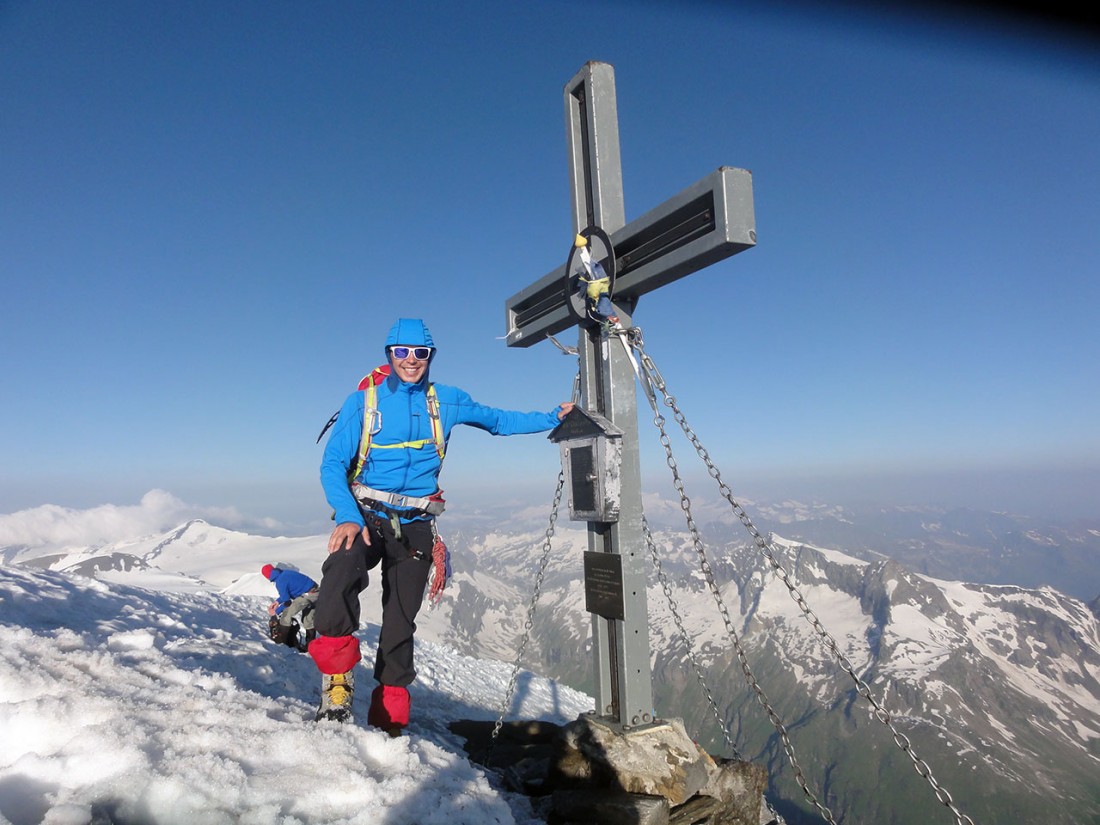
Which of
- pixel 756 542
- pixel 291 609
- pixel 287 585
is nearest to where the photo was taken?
pixel 756 542

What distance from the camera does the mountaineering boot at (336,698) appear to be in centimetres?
501

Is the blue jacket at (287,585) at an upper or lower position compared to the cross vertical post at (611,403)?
lower

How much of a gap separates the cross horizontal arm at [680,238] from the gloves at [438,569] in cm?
259

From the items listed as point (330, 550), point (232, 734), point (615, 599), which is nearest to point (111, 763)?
point (232, 734)

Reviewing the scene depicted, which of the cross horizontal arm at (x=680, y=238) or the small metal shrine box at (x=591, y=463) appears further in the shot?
the small metal shrine box at (x=591, y=463)

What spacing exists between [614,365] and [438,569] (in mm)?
2582

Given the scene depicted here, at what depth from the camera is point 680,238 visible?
511 centimetres

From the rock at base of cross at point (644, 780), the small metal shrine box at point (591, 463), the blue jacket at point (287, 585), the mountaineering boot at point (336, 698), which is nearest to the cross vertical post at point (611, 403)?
the small metal shrine box at point (591, 463)

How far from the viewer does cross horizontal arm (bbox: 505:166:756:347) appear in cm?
458

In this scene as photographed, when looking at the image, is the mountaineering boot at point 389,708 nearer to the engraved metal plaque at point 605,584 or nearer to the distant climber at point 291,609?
the engraved metal plaque at point 605,584

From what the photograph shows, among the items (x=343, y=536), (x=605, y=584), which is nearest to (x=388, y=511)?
(x=343, y=536)

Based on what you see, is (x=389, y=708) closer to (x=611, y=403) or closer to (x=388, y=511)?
(x=388, y=511)

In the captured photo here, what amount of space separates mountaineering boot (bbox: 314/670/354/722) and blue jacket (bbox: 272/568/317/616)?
17.2 feet

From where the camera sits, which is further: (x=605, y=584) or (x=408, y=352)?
(x=408, y=352)
